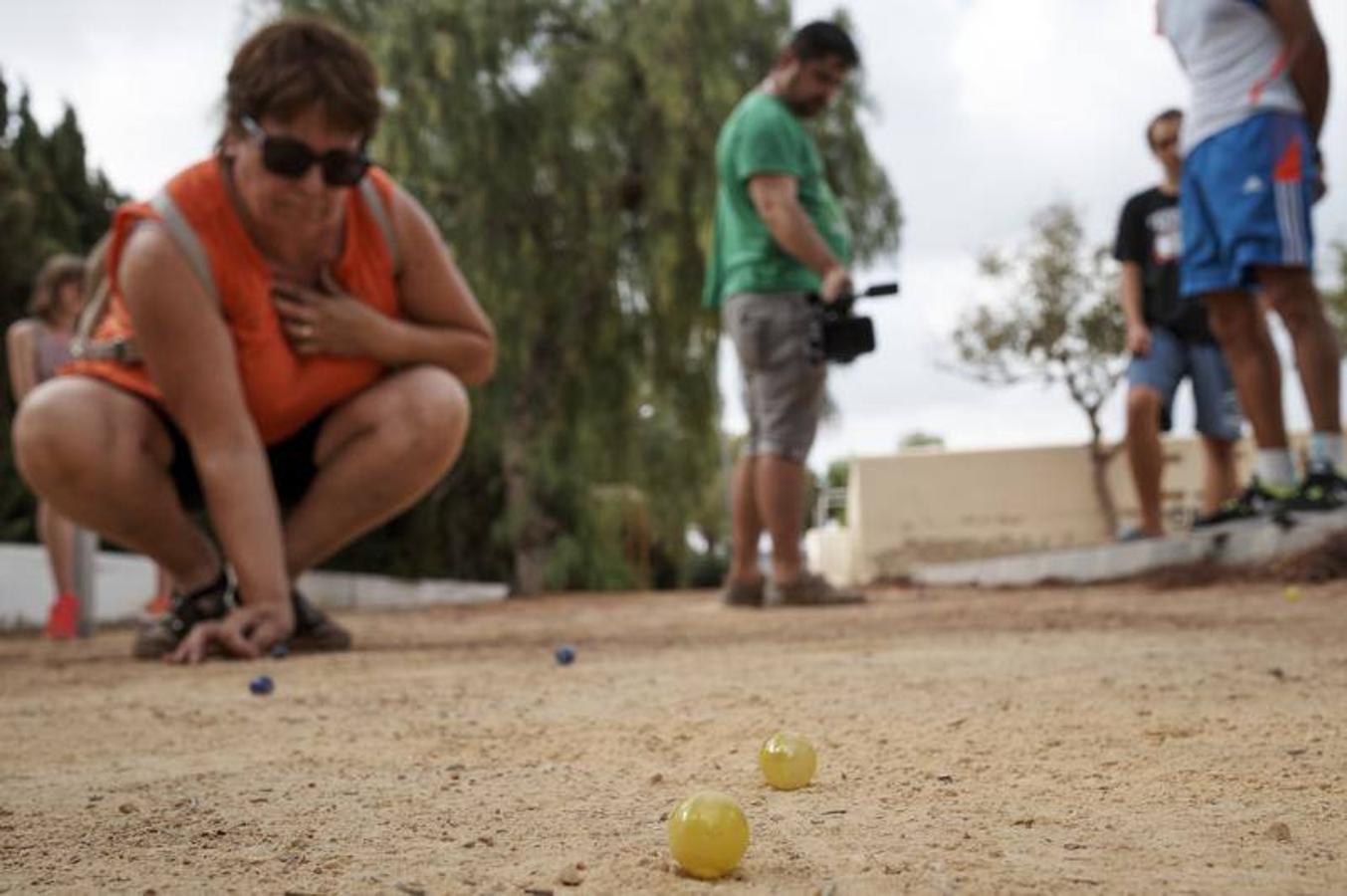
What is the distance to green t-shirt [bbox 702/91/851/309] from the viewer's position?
436 cm

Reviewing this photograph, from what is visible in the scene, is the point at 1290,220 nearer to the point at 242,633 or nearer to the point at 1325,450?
the point at 1325,450

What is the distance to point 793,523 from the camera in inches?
170

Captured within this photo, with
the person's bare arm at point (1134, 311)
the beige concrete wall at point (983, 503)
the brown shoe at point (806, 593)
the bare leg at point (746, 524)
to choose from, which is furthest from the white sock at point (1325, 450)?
the beige concrete wall at point (983, 503)

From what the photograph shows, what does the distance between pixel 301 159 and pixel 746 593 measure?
2.47m

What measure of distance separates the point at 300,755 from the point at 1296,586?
334 cm

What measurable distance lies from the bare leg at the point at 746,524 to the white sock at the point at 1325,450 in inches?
73.5

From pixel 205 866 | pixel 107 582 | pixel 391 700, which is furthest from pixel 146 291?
pixel 107 582

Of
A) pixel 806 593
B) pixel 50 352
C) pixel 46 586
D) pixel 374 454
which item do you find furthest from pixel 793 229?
pixel 46 586

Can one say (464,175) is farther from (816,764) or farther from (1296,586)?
(816,764)

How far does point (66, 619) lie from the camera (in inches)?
192

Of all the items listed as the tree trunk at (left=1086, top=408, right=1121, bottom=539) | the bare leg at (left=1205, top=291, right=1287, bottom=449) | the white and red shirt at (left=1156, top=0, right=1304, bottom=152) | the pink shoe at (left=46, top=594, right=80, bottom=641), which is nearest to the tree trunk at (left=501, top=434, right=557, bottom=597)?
the tree trunk at (left=1086, top=408, right=1121, bottom=539)

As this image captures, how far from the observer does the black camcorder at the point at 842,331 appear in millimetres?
4082

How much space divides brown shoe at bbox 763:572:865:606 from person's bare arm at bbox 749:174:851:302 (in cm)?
101

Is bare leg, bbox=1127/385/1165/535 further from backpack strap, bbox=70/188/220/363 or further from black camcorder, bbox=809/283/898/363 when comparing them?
backpack strap, bbox=70/188/220/363
